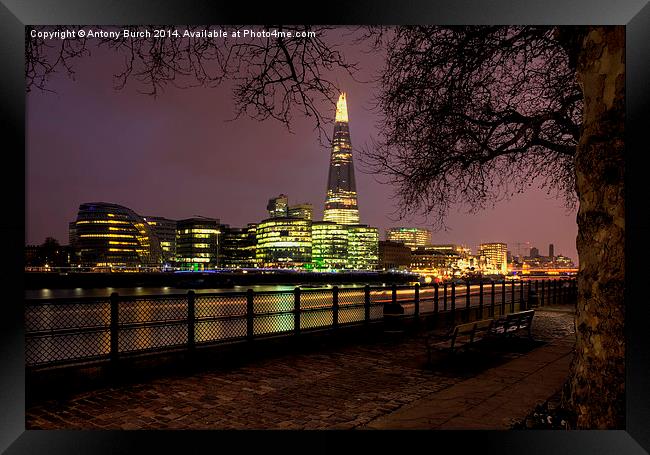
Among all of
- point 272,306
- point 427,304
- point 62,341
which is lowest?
point 272,306

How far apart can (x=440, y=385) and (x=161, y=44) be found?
6.78 m

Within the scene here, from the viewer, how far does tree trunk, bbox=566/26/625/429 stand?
15.7ft

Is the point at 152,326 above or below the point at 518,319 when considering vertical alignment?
above

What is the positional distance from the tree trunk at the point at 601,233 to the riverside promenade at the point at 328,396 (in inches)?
43.8

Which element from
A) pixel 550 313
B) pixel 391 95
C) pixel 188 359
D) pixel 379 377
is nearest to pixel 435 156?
pixel 391 95

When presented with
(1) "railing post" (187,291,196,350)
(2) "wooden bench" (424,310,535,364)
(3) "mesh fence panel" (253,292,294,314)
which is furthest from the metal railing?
(3) "mesh fence panel" (253,292,294,314)

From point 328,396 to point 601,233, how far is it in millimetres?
4148

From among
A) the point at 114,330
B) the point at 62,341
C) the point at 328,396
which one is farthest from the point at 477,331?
the point at 62,341

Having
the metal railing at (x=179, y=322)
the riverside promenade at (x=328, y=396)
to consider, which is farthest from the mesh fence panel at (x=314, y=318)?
the riverside promenade at (x=328, y=396)

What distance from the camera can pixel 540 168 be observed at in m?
13.5

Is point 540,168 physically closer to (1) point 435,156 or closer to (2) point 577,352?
(1) point 435,156
